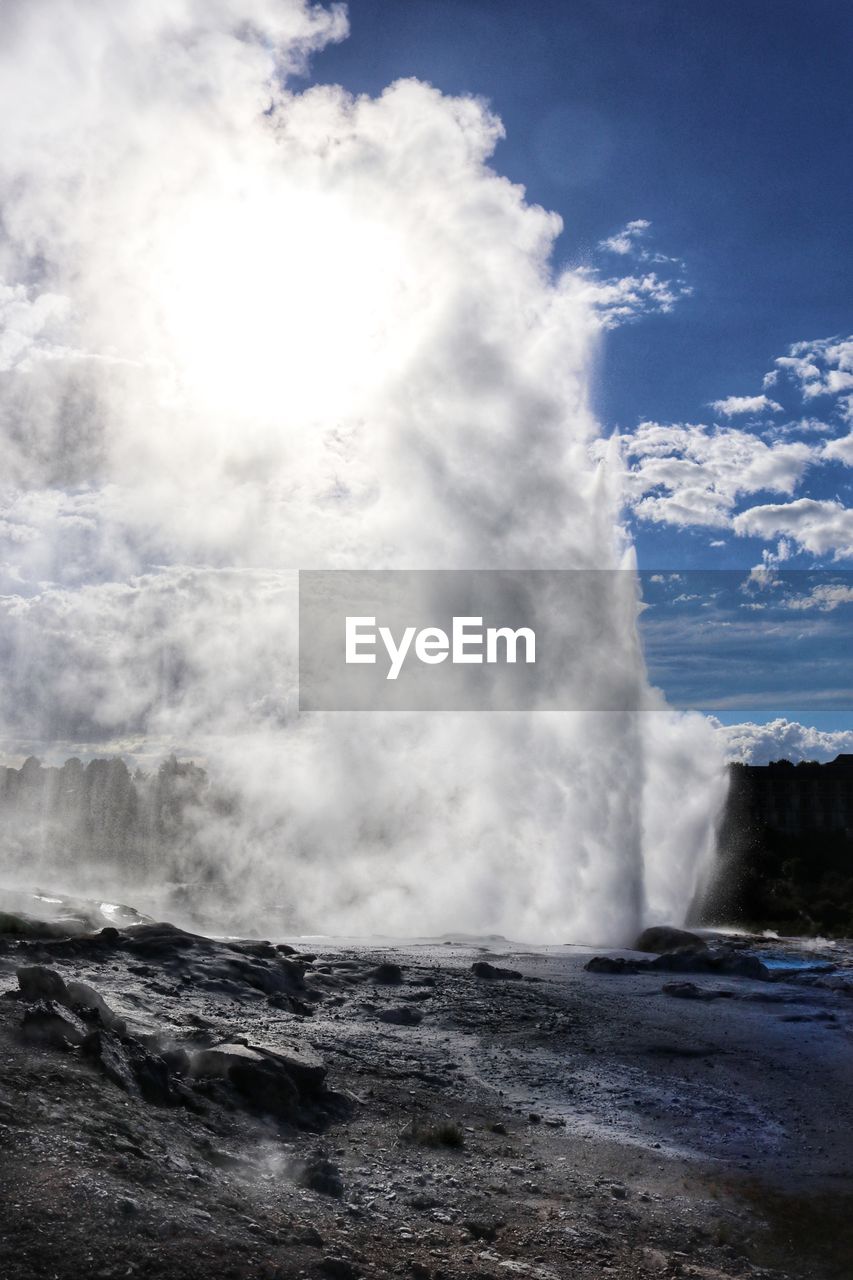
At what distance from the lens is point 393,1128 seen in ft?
28.5

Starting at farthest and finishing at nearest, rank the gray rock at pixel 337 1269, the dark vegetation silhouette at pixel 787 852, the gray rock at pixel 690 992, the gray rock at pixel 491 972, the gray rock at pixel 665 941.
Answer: the dark vegetation silhouette at pixel 787 852
the gray rock at pixel 665 941
the gray rock at pixel 491 972
the gray rock at pixel 690 992
the gray rock at pixel 337 1269

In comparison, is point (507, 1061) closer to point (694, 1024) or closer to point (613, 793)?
point (694, 1024)

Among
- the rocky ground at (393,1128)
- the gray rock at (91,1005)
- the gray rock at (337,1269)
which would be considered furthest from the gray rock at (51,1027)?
the gray rock at (337,1269)

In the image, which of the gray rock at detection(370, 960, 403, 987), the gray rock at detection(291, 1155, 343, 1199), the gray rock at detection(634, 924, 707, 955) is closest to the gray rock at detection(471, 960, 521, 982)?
the gray rock at detection(370, 960, 403, 987)

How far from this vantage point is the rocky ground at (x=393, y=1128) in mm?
5812

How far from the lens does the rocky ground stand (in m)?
5.81

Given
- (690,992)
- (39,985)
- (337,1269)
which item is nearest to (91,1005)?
(39,985)

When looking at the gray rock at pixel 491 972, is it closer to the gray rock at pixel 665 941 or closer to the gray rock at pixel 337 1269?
the gray rock at pixel 665 941

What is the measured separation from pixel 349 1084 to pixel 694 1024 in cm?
610

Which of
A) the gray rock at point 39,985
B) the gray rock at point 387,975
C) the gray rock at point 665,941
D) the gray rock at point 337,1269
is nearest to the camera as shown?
the gray rock at point 337,1269

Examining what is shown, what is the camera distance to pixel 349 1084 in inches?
386

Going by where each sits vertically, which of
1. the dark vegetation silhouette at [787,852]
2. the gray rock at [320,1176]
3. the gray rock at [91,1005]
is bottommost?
the dark vegetation silhouette at [787,852]

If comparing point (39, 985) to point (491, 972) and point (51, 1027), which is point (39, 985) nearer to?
point (51, 1027)

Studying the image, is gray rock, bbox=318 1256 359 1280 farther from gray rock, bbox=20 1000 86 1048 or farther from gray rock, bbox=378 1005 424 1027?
gray rock, bbox=378 1005 424 1027
